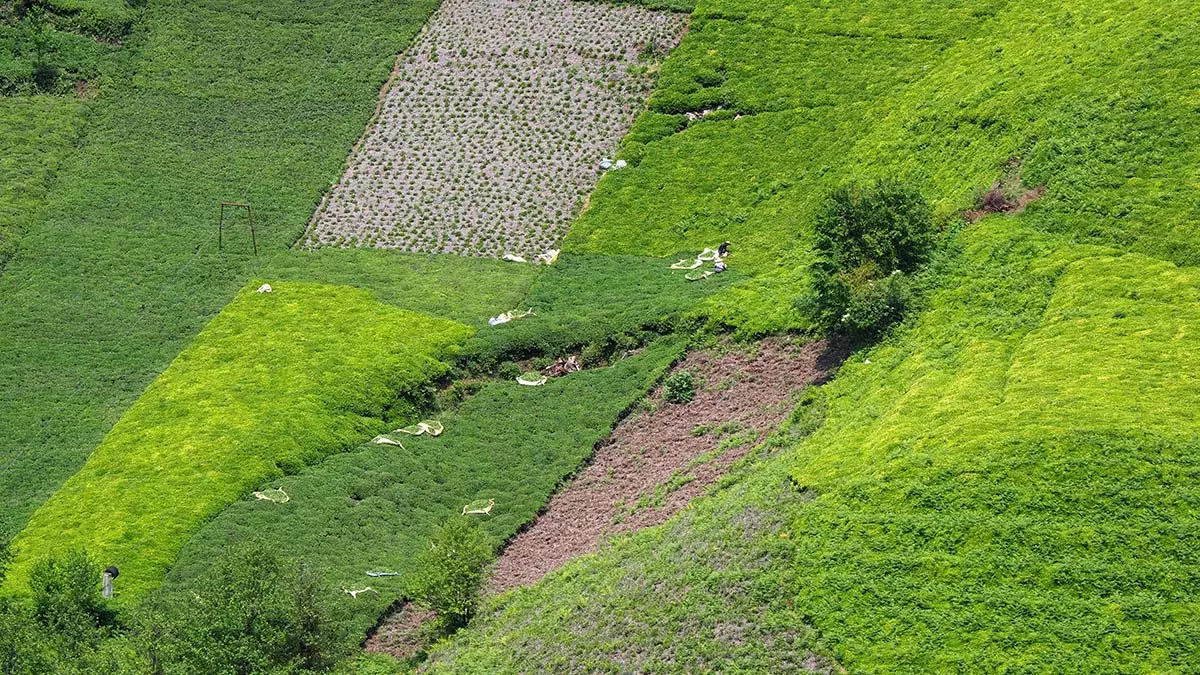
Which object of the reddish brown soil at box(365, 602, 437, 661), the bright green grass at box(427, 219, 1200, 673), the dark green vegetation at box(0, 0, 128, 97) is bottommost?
the reddish brown soil at box(365, 602, 437, 661)

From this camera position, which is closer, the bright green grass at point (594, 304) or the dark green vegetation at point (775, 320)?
the dark green vegetation at point (775, 320)

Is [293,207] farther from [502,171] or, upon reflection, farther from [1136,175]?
[1136,175]

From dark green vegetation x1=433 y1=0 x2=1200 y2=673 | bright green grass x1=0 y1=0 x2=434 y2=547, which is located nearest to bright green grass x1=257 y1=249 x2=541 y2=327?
bright green grass x1=0 y1=0 x2=434 y2=547

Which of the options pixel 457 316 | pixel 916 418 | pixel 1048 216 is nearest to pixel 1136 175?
pixel 1048 216

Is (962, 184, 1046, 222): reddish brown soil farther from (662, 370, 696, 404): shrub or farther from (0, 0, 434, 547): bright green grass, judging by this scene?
(0, 0, 434, 547): bright green grass

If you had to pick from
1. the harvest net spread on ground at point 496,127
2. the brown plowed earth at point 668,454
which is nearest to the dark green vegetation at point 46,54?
the harvest net spread on ground at point 496,127

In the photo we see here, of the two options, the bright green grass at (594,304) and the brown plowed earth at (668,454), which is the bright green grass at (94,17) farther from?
the brown plowed earth at (668,454)
